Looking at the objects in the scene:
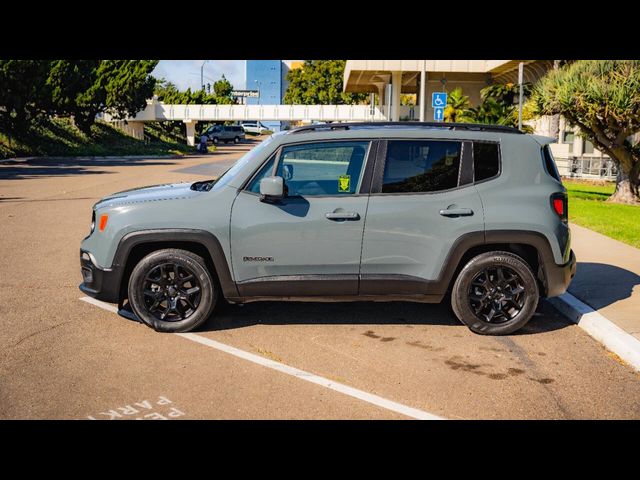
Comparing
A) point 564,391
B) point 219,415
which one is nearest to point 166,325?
point 219,415

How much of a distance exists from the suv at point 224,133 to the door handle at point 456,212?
222 feet

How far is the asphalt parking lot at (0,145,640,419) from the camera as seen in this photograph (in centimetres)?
482

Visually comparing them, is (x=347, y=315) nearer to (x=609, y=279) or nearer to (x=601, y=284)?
(x=601, y=284)

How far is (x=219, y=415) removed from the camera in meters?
4.63

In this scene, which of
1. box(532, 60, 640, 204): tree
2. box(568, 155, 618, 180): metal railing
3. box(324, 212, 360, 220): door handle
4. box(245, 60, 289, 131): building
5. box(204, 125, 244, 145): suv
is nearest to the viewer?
box(324, 212, 360, 220): door handle

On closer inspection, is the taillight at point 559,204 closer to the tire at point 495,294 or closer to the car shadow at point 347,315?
the tire at point 495,294

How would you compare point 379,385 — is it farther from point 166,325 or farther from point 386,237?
point 166,325

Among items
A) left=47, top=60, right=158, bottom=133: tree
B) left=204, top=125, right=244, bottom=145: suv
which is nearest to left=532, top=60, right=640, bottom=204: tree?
left=47, top=60, right=158, bottom=133: tree

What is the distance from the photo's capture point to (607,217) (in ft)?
46.6

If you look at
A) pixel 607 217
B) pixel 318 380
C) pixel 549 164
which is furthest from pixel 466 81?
pixel 318 380

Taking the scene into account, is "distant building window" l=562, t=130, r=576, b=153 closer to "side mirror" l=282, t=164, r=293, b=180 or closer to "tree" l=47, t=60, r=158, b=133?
"side mirror" l=282, t=164, r=293, b=180

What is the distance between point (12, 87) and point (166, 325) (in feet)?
121

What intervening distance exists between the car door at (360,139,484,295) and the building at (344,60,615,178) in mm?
14705
